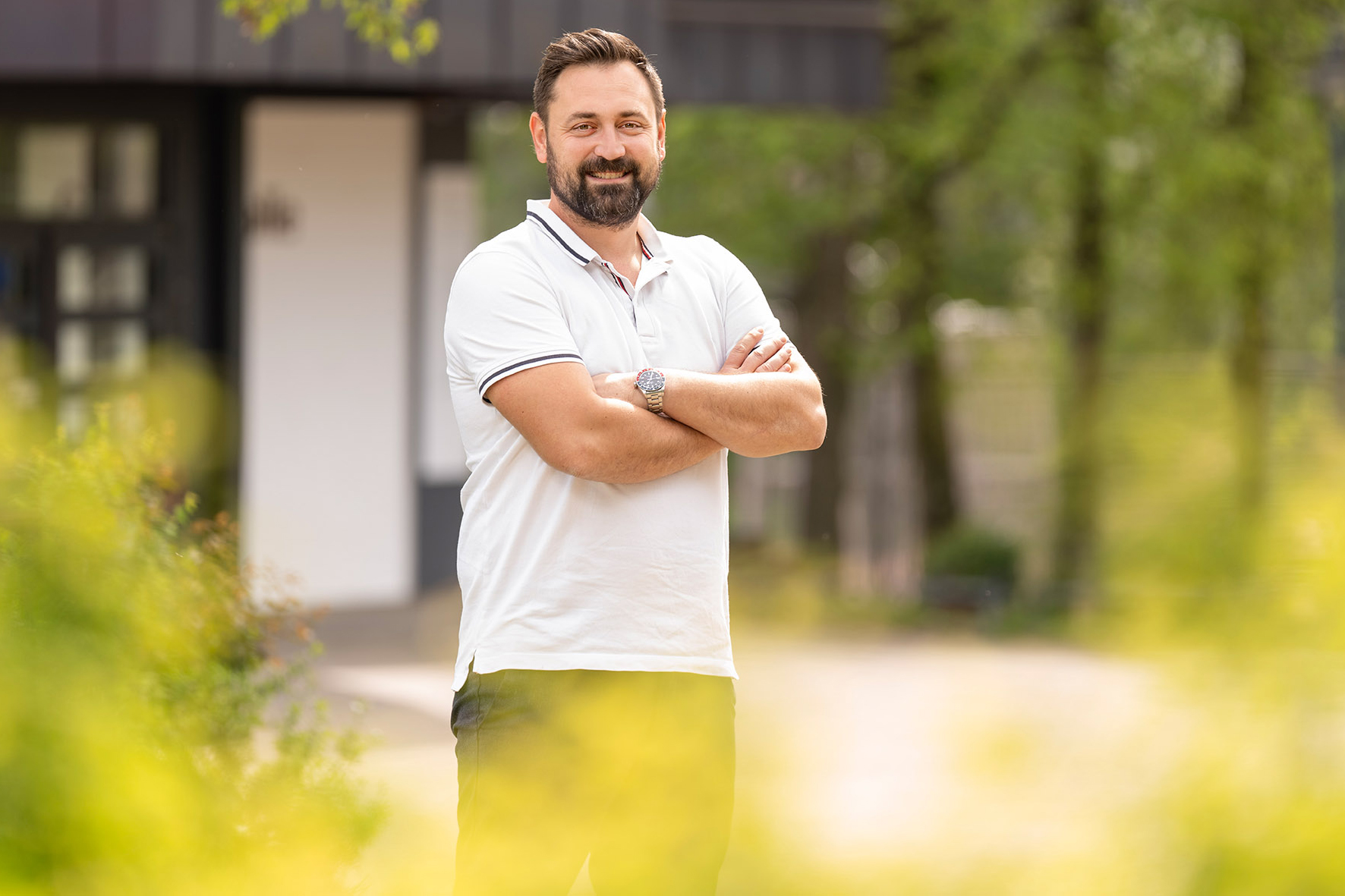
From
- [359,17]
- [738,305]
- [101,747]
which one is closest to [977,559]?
[359,17]

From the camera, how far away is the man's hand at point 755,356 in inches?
110

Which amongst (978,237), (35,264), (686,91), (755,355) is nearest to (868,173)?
(978,237)

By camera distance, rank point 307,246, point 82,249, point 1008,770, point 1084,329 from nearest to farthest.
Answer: point 1008,770, point 82,249, point 307,246, point 1084,329

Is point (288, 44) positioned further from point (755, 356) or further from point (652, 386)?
point (652, 386)

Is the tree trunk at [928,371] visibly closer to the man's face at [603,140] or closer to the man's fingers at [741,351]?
the man's fingers at [741,351]

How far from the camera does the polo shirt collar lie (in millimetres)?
2682

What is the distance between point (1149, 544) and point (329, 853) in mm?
1488

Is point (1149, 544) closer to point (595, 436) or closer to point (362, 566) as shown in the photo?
point (595, 436)

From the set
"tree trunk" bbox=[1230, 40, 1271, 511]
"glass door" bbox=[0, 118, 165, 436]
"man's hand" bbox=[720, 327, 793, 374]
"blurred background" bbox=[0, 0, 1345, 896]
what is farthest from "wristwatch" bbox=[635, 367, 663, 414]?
"tree trunk" bbox=[1230, 40, 1271, 511]

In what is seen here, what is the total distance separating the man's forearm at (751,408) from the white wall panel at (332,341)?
21.2 feet

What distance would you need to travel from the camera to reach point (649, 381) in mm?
2615

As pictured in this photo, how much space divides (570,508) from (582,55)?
2.45ft

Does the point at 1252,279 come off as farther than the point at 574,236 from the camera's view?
Yes

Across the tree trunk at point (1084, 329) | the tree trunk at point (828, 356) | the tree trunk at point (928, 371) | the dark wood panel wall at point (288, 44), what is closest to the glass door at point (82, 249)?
the dark wood panel wall at point (288, 44)
